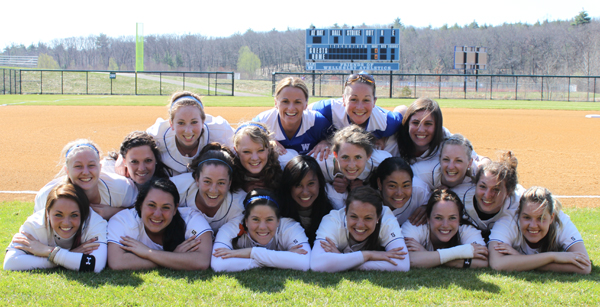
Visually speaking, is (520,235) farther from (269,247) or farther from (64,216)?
(64,216)

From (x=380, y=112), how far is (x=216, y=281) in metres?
2.54

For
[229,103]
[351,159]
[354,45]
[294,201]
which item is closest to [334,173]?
[351,159]

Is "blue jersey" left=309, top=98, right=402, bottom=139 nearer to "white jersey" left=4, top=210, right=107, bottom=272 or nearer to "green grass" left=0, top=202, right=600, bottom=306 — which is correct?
"green grass" left=0, top=202, right=600, bottom=306

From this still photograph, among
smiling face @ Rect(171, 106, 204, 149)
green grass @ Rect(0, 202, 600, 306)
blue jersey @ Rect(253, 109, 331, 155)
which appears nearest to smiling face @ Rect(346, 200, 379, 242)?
green grass @ Rect(0, 202, 600, 306)

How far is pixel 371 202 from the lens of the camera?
3.54 meters

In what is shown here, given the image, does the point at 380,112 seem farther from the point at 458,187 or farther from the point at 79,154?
the point at 79,154

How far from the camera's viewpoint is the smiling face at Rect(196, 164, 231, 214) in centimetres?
369

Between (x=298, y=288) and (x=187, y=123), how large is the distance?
6.45 ft

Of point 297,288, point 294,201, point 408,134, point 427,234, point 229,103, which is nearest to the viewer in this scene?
point 297,288

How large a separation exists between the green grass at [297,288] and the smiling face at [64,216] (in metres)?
0.31

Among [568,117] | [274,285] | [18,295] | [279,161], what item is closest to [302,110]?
[279,161]

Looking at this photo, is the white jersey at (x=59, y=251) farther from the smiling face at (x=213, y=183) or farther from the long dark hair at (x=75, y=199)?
the smiling face at (x=213, y=183)

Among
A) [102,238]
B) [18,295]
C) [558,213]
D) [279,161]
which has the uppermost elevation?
[279,161]

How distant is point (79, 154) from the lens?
366cm
